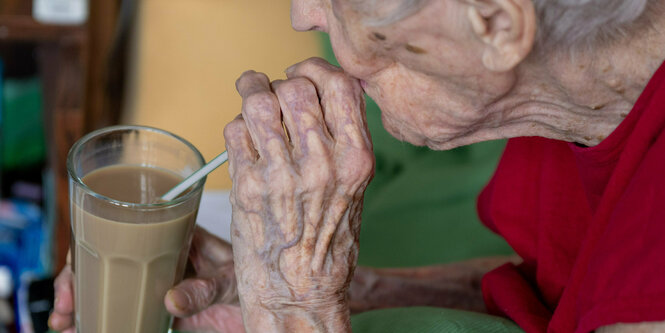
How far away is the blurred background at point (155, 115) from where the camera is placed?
153cm

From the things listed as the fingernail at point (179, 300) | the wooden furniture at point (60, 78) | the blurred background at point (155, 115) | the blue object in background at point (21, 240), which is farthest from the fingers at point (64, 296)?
the blue object in background at point (21, 240)

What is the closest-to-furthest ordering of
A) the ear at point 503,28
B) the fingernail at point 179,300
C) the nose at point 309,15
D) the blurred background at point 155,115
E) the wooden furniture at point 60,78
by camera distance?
the ear at point 503,28 → the nose at point 309,15 → the fingernail at point 179,300 → the blurred background at point 155,115 → the wooden furniture at point 60,78

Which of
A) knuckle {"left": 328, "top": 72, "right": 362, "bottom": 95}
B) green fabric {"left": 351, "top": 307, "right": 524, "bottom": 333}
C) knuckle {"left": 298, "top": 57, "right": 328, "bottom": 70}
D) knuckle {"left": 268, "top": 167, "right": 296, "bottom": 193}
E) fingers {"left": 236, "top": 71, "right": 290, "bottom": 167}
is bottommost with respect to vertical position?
green fabric {"left": 351, "top": 307, "right": 524, "bottom": 333}

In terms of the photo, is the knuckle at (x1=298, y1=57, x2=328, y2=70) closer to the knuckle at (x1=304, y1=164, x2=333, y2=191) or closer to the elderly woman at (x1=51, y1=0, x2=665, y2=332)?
the elderly woman at (x1=51, y1=0, x2=665, y2=332)

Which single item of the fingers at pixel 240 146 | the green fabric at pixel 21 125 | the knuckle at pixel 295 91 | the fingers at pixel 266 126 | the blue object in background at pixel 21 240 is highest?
the knuckle at pixel 295 91

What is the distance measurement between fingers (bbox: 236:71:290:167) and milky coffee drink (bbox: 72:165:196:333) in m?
0.14

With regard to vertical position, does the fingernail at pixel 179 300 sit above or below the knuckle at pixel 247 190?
below

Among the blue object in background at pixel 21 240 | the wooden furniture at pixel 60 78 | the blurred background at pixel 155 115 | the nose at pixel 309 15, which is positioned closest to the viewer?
the nose at pixel 309 15

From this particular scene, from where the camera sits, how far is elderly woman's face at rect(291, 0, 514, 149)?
71 centimetres

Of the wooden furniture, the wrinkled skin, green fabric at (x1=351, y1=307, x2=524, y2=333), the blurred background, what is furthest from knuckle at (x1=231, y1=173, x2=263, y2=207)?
the wooden furniture

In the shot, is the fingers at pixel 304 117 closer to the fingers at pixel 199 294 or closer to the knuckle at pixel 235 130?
the knuckle at pixel 235 130

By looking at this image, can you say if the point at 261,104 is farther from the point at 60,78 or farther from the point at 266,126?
the point at 60,78

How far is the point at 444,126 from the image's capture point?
84 cm

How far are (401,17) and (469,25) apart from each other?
0.21 ft
